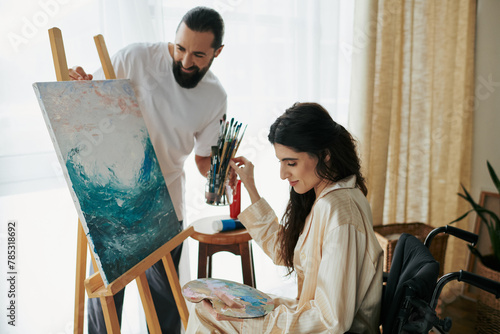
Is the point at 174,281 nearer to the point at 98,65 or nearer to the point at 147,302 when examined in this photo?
the point at 147,302

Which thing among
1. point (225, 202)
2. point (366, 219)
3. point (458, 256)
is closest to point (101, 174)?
point (225, 202)

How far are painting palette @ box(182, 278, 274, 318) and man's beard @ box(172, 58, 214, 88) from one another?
0.76 m

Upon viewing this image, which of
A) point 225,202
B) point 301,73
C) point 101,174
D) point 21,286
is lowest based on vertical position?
point 21,286

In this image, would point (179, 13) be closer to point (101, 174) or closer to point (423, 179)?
point (101, 174)

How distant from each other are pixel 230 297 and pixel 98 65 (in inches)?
44.3

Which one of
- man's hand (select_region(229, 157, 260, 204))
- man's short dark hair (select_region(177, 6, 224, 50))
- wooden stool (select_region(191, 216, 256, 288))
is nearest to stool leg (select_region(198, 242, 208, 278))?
wooden stool (select_region(191, 216, 256, 288))

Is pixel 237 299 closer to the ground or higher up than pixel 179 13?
closer to the ground

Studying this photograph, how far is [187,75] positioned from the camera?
5.05 ft

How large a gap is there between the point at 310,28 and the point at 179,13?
2.39ft

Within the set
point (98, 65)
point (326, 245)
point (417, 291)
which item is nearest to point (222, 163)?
point (326, 245)

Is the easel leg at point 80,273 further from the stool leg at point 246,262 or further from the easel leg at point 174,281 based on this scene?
the stool leg at point 246,262

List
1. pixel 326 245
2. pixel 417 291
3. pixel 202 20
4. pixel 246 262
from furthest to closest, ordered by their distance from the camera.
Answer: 1. pixel 246 262
2. pixel 202 20
3. pixel 326 245
4. pixel 417 291

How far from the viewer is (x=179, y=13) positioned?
184 centimetres

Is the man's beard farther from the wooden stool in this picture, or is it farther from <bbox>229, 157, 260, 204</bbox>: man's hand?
the wooden stool
